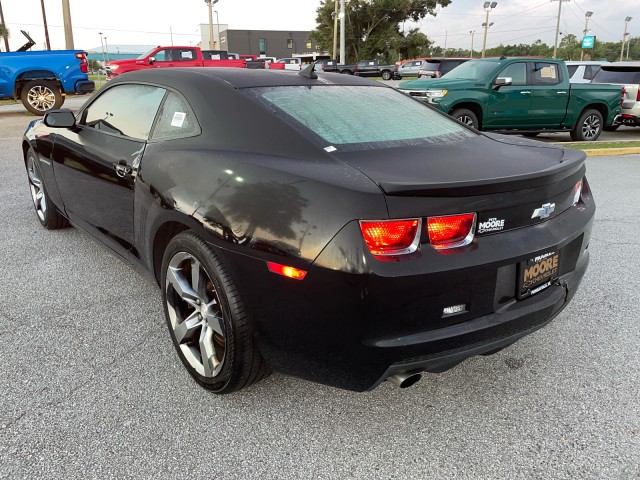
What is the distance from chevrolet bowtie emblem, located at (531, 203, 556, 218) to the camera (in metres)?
2.13

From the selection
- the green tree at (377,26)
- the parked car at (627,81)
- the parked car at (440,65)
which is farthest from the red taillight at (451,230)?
the green tree at (377,26)

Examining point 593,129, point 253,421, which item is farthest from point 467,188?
point 593,129

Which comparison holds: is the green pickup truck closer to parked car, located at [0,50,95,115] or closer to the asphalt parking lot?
the asphalt parking lot

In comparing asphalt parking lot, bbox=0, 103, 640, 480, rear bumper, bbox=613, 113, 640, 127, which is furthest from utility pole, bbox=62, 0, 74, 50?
asphalt parking lot, bbox=0, 103, 640, 480

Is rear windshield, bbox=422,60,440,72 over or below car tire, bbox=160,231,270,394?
over

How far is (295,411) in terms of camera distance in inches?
91.7

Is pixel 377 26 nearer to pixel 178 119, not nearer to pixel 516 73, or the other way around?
pixel 516 73

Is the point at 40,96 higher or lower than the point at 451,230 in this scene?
higher

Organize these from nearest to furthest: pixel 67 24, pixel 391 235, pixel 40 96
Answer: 1. pixel 391 235
2. pixel 40 96
3. pixel 67 24

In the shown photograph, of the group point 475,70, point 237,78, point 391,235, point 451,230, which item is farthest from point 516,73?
point 391,235

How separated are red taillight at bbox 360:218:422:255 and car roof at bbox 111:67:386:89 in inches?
49.8

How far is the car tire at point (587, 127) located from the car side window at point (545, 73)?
1.08 metres

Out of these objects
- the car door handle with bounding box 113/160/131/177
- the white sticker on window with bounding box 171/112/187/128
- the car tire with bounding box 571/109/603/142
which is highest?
the white sticker on window with bounding box 171/112/187/128

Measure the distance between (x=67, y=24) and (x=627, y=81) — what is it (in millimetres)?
18091
